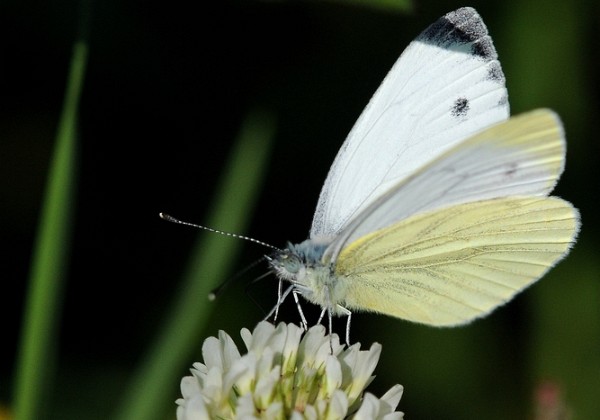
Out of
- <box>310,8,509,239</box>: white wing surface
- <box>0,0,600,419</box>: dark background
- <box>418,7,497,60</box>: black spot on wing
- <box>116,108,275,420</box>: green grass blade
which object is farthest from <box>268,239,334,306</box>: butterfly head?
<box>0,0,600,419</box>: dark background

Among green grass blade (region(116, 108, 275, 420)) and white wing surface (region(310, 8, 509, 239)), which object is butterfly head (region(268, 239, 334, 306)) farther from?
green grass blade (region(116, 108, 275, 420))

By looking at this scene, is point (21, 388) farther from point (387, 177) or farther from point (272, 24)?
point (272, 24)

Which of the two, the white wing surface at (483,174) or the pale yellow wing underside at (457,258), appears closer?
the white wing surface at (483,174)

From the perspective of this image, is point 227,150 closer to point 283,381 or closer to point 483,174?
point 483,174

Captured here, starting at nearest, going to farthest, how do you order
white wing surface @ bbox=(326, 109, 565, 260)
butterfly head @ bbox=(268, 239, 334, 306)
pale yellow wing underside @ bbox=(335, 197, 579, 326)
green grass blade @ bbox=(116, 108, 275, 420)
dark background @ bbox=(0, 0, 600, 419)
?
white wing surface @ bbox=(326, 109, 565, 260), butterfly head @ bbox=(268, 239, 334, 306), pale yellow wing underside @ bbox=(335, 197, 579, 326), green grass blade @ bbox=(116, 108, 275, 420), dark background @ bbox=(0, 0, 600, 419)

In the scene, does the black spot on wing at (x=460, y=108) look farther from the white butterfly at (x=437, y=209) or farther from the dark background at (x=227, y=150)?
the dark background at (x=227, y=150)

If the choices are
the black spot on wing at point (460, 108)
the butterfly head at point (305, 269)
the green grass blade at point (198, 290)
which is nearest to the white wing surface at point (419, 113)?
the black spot on wing at point (460, 108)

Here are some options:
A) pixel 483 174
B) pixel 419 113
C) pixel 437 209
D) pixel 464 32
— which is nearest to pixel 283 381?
pixel 437 209
